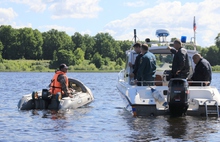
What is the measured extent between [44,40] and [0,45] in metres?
13.1

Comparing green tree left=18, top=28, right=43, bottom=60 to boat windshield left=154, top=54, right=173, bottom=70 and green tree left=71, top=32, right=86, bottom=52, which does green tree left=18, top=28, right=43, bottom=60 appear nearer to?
green tree left=71, top=32, right=86, bottom=52

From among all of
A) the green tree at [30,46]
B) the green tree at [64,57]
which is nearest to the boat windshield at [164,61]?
the green tree at [64,57]

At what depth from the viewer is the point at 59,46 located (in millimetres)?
123188

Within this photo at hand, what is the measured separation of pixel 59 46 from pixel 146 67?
109m

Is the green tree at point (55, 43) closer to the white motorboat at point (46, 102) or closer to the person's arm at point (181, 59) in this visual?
the white motorboat at point (46, 102)

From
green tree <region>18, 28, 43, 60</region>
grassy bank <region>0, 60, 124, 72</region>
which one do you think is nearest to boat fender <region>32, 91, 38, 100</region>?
grassy bank <region>0, 60, 124, 72</region>

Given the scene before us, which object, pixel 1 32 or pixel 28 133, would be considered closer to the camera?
pixel 28 133

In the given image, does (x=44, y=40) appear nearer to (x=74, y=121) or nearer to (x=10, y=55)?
(x=10, y=55)

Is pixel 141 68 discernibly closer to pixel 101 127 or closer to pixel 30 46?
pixel 101 127

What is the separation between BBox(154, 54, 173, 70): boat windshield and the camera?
715 inches

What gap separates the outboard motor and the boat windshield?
4595 millimetres

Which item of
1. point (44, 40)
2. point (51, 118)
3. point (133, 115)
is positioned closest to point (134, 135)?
point (133, 115)

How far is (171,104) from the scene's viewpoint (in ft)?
44.8

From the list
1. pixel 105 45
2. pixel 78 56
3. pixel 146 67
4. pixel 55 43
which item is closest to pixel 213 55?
pixel 78 56
